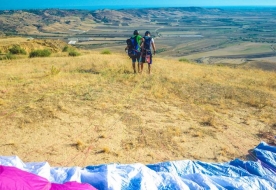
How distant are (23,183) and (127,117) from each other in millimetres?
5028

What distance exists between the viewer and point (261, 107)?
10680mm

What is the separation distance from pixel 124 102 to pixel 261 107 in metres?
5.02

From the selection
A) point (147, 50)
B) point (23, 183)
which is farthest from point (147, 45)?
point (23, 183)

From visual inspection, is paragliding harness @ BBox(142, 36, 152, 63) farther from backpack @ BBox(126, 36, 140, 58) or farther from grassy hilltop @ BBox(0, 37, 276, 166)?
grassy hilltop @ BBox(0, 37, 276, 166)

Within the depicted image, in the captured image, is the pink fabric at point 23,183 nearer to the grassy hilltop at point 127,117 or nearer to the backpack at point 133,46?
the grassy hilltop at point 127,117

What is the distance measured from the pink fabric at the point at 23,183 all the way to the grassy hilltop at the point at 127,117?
1989mm

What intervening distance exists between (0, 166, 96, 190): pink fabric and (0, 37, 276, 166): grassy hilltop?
1.99 meters

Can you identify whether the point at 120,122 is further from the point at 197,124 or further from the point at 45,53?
the point at 45,53

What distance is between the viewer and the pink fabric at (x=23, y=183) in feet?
13.6

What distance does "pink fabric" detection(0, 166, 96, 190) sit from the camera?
13.6 ft

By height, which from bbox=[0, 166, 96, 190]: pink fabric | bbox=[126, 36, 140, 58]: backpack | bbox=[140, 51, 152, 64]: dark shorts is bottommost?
bbox=[0, 166, 96, 190]: pink fabric

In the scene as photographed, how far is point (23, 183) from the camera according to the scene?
14.0 ft

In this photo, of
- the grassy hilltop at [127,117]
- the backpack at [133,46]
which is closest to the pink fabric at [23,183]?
the grassy hilltop at [127,117]

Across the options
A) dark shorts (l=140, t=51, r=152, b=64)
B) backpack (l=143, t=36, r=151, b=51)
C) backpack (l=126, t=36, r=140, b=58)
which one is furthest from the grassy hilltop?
backpack (l=143, t=36, r=151, b=51)
